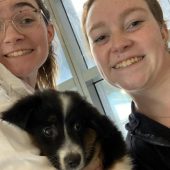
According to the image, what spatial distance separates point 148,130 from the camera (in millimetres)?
1748

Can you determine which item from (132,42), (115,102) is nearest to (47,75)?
(132,42)

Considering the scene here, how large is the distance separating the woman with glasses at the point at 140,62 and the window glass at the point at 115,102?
74.9 inches

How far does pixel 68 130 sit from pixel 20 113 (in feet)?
0.94

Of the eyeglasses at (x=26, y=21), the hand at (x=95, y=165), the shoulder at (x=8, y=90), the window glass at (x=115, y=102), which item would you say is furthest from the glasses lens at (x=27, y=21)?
the window glass at (x=115, y=102)

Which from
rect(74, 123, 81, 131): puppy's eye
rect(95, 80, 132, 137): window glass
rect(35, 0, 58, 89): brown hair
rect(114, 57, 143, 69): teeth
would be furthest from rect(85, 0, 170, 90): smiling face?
rect(95, 80, 132, 137): window glass

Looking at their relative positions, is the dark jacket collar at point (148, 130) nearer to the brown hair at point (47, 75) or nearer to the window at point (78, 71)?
the brown hair at point (47, 75)

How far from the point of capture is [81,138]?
4.79ft

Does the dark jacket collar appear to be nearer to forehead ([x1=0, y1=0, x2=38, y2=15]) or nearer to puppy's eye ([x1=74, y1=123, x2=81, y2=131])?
puppy's eye ([x1=74, y1=123, x2=81, y2=131])

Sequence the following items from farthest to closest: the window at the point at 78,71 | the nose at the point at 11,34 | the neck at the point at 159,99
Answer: the window at the point at 78,71, the neck at the point at 159,99, the nose at the point at 11,34

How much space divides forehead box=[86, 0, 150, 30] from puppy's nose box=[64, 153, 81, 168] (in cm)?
101

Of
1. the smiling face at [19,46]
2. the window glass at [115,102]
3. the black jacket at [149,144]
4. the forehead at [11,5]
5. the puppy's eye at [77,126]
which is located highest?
the forehead at [11,5]

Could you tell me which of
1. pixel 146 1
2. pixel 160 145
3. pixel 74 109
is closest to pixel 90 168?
pixel 74 109

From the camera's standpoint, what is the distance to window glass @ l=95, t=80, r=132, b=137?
3.80 meters

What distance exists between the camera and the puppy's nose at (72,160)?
1.28 m
